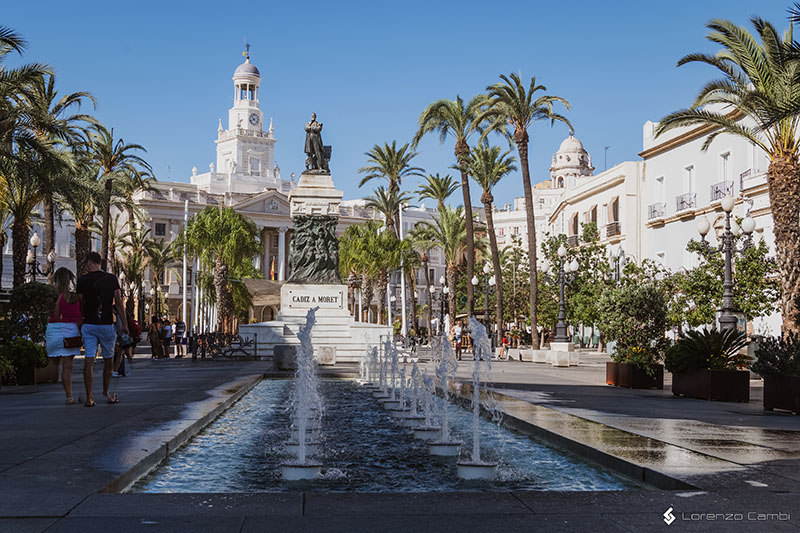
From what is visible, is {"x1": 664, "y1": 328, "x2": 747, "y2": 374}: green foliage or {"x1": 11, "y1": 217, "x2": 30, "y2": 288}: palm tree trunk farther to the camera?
{"x1": 11, "y1": 217, "x2": 30, "y2": 288}: palm tree trunk

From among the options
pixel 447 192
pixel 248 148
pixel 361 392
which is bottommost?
pixel 361 392

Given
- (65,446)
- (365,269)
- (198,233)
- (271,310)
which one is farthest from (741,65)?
A: (271,310)

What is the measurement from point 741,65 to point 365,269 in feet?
137

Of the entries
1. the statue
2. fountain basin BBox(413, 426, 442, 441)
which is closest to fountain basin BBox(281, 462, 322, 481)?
fountain basin BBox(413, 426, 442, 441)

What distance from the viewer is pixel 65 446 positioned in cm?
662

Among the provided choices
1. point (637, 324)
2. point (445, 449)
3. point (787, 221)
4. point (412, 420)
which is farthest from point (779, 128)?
point (445, 449)

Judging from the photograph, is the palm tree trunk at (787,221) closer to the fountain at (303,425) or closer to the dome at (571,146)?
the fountain at (303,425)

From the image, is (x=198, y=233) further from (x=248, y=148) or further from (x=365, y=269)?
(x=248, y=148)

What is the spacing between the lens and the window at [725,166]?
38.2 metres

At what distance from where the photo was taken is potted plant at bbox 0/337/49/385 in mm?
14133

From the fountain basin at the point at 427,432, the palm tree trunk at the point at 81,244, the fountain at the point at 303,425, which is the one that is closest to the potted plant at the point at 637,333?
the fountain at the point at 303,425

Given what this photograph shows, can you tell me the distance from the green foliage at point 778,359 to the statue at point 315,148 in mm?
23601

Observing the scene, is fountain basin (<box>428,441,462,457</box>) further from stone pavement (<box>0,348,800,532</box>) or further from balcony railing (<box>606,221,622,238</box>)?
balcony railing (<box>606,221,622,238</box>)

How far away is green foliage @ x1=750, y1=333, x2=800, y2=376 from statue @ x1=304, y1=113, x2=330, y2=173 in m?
23.6
